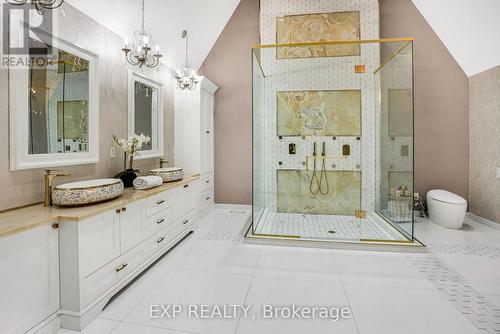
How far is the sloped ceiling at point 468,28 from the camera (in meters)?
3.06

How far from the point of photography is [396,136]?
3410 millimetres

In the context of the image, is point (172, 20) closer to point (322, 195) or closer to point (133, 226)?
point (133, 226)

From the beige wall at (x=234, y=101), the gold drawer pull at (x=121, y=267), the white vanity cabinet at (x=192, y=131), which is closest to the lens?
the gold drawer pull at (x=121, y=267)

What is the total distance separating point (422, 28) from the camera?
13.3 feet

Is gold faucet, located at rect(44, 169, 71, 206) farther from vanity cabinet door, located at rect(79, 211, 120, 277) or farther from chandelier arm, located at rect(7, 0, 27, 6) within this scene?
chandelier arm, located at rect(7, 0, 27, 6)

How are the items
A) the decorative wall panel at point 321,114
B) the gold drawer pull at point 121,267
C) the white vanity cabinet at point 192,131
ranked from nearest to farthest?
the gold drawer pull at point 121,267 → the decorative wall panel at point 321,114 → the white vanity cabinet at point 192,131

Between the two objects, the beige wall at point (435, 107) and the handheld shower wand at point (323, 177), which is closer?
the handheld shower wand at point (323, 177)

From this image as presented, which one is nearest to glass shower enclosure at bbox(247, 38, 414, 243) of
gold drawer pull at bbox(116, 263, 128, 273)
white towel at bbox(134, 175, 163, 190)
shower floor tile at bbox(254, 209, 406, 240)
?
shower floor tile at bbox(254, 209, 406, 240)

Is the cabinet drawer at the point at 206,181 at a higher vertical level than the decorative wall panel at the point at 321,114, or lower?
lower

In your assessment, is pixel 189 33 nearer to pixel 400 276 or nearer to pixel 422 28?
pixel 422 28

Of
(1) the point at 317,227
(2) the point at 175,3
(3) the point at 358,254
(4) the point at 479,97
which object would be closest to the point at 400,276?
(3) the point at 358,254

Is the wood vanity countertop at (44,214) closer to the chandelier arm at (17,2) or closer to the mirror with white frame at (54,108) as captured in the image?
the mirror with white frame at (54,108)

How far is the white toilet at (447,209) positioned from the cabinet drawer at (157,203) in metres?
3.66

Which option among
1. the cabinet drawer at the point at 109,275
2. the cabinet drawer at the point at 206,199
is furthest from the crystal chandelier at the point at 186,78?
the cabinet drawer at the point at 109,275
